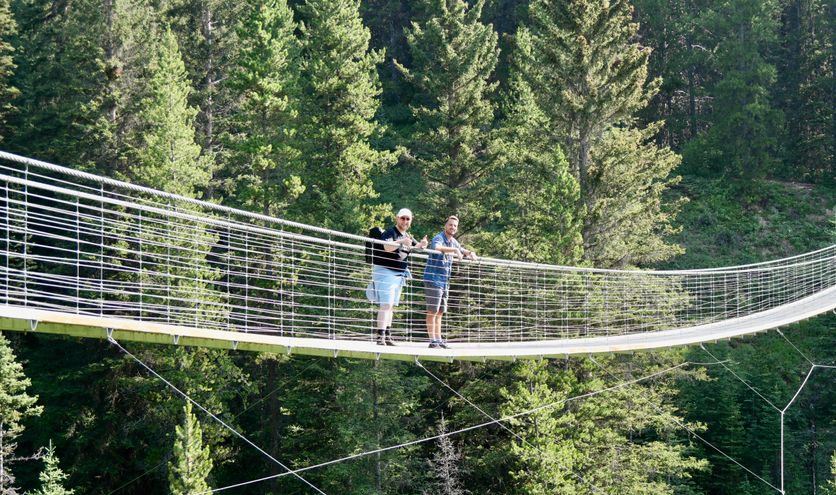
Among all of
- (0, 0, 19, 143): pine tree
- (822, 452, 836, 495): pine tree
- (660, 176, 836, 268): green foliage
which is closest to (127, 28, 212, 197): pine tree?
(0, 0, 19, 143): pine tree

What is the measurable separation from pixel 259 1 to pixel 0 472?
10379 mm

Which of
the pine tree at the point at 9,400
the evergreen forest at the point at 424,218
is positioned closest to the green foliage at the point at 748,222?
the evergreen forest at the point at 424,218

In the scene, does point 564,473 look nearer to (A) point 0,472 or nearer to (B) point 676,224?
(A) point 0,472

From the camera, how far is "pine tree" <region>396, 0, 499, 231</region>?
20406 millimetres

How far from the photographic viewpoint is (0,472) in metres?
18.9

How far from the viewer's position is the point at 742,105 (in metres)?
29.6

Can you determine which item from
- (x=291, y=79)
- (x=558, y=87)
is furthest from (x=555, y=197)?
(x=291, y=79)

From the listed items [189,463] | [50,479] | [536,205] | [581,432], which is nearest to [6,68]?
[50,479]

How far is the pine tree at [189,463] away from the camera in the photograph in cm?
1859

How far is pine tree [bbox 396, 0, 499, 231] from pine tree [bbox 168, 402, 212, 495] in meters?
5.68

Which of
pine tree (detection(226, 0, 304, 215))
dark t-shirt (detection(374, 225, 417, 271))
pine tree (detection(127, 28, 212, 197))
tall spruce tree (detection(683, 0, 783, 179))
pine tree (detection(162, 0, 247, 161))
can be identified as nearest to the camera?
dark t-shirt (detection(374, 225, 417, 271))

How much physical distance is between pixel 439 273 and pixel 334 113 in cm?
1385

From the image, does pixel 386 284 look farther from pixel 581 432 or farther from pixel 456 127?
pixel 456 127

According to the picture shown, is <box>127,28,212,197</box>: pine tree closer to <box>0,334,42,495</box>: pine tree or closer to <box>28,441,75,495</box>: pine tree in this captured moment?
<box>0,334,42,495</box>: pine tree
